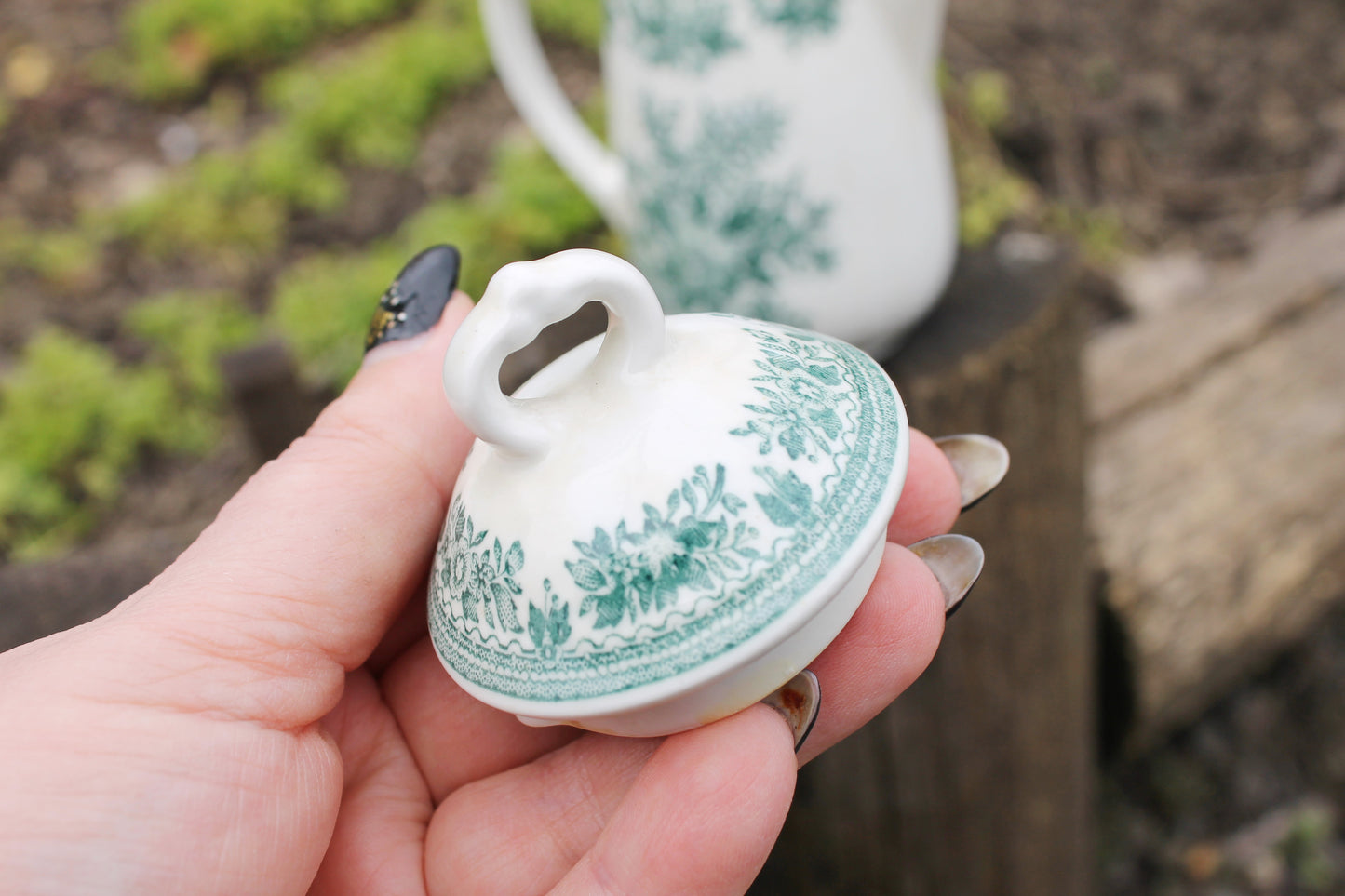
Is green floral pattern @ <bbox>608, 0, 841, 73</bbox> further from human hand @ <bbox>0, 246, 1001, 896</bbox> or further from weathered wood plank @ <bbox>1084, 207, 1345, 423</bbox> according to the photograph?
weathered wood plank @ <bbox>1084, 207, 1345, 423</bbox>

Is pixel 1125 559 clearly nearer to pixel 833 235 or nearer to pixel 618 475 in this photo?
pixel 833 235

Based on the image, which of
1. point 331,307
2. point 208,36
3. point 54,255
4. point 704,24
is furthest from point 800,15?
point 208,36

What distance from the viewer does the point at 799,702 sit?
0.97 metres

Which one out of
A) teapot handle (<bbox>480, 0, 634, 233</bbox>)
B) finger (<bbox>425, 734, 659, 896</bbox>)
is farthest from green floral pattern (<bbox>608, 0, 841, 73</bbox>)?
finger (<bbox>425, 734, 659, 896</bbox>)

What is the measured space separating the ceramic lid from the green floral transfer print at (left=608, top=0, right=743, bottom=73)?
0.66 meters

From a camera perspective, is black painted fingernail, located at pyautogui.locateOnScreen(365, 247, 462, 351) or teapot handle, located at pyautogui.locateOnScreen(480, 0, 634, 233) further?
teapot handle, located at pyautogui.locateOnScreen(480, 0, 634, 233)

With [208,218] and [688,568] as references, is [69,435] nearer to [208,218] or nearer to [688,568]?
[208,218]

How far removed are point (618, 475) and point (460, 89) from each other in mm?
3111

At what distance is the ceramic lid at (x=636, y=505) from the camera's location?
2.76ft

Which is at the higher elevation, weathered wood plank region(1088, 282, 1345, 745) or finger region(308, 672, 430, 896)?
finger region(308, 672, 430, 896)

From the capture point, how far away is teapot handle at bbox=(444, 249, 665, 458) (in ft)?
2.82

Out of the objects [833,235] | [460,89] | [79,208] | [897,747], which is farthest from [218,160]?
[897,747]

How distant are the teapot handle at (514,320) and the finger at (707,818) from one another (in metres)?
0.31

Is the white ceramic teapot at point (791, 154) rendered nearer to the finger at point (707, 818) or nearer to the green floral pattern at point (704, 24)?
the green floral pattern at point (704, 24)
